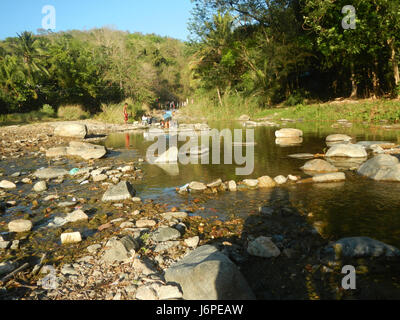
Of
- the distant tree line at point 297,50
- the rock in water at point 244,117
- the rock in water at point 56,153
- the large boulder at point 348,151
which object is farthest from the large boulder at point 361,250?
the rock in water at point 244,117

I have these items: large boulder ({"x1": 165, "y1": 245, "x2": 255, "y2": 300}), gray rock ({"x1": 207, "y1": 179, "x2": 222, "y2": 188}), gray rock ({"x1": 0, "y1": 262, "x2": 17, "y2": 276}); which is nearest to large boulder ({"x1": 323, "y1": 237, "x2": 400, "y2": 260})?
large boulder ({"x1": 165, "y1": 245, "x2": 255, "y2": 300})

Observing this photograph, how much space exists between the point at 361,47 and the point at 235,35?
47.9ft

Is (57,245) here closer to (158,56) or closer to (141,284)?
(141,284)

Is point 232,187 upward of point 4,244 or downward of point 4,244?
upward

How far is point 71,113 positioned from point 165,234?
24.6m

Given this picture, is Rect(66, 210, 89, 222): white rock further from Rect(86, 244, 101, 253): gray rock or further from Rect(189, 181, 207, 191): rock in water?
Rect(189, 181, 207, 191): rock in water

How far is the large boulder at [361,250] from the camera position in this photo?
3.05 m

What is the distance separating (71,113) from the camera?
25.2 m

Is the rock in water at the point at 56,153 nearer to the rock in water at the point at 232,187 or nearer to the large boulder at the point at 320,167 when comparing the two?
the rock in water at the point at 232,187

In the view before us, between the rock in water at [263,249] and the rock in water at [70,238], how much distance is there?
7.31ft

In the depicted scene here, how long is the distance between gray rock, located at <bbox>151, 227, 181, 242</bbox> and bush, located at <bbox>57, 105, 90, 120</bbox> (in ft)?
78.1

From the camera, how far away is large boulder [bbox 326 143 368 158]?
26.2ft

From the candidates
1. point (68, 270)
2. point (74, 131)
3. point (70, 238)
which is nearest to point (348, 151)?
point (70, 238)

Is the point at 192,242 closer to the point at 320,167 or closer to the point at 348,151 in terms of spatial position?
the point at 320,167
